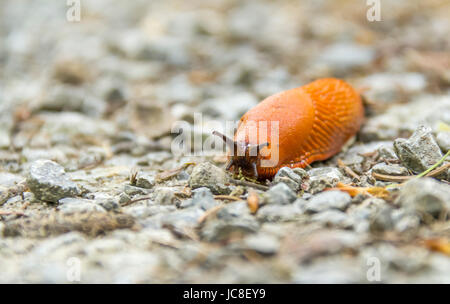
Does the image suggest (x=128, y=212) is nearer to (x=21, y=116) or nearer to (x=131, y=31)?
(x=21, y=116)

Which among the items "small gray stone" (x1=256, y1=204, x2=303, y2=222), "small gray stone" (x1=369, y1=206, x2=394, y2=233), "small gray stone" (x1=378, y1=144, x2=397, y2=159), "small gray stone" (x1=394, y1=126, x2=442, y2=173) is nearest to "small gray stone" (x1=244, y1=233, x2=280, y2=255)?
"small gray stone" (x1=256, y1=204, x2=303, y2=222)

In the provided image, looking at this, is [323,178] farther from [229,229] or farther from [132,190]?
[132,190]

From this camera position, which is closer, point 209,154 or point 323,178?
point 323,178

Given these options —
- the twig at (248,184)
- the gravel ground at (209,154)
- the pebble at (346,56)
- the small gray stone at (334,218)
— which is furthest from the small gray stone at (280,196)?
the pebble at (346,56)

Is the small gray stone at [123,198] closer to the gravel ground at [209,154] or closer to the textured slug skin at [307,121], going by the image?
the gravel ground at [209,154]

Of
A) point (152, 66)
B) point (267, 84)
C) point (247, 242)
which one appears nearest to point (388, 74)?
point (267, 84)

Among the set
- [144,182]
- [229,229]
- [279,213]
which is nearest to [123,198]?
[144,182]
